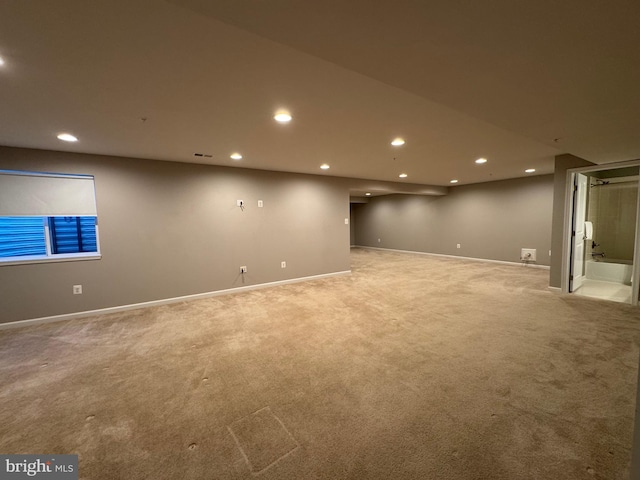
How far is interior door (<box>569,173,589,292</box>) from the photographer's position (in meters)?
4.21

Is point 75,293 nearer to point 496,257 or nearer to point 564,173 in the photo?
point 564,173

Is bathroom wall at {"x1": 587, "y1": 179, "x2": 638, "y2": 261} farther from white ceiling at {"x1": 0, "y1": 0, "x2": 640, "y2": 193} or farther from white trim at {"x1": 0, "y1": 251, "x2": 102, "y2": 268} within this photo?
white trim at {"x1": 0, "y1": 251, "x2": 102, "y2": 268}

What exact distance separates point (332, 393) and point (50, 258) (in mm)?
4141

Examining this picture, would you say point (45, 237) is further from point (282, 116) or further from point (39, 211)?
point (282, 116)

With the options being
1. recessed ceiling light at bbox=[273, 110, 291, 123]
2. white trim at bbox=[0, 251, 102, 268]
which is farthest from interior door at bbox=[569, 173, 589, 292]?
white trim at bbox=[0, 251, 102, 268]

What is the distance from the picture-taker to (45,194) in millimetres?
3410

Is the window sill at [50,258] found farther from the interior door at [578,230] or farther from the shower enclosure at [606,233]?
the shower enclosure at [606,233]

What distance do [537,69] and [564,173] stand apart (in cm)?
394

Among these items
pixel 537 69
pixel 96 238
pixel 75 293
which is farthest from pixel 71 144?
pixel 537 69

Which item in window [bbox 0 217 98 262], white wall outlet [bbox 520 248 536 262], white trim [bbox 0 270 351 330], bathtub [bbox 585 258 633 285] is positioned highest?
window [bbox 0 217 98 262]

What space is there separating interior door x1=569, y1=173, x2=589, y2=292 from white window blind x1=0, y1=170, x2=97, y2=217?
7405mm

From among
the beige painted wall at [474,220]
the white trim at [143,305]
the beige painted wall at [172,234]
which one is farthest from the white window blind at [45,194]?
the beige painted wall at [474,220]
